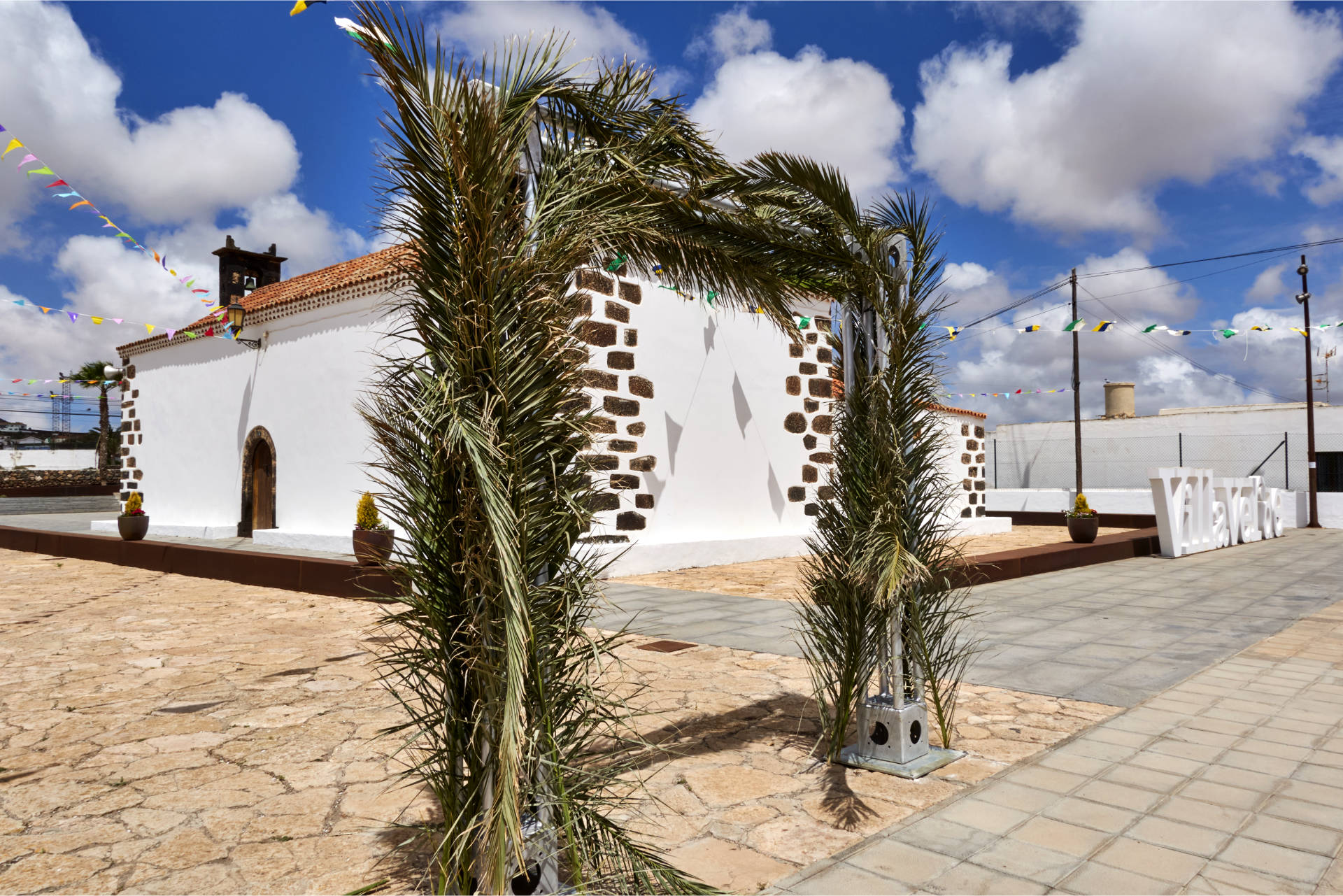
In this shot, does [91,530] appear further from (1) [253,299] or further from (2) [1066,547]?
(2) [1066,547]

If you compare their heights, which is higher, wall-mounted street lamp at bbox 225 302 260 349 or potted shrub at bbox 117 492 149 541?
wall-mounted street lamp at bbox 225 302 260 349

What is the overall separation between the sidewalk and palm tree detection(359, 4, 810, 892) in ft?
2.71

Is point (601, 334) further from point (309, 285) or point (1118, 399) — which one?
point (1118, 399)

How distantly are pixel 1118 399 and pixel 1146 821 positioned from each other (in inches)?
1190

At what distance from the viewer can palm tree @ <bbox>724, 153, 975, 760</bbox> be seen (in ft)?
10.8

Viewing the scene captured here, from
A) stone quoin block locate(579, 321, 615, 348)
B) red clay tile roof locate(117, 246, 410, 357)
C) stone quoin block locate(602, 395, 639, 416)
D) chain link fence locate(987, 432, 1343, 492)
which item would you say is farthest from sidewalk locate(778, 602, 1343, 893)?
chain link fence locate(987, 432, 1343, 492)

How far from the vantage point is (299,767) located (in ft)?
11.2

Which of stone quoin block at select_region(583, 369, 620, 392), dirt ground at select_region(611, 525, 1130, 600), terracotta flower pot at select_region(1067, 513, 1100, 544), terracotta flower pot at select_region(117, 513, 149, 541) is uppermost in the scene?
stone quoin block at select_region(583, 369, 620, 392)

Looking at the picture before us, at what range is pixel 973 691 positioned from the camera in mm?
4602

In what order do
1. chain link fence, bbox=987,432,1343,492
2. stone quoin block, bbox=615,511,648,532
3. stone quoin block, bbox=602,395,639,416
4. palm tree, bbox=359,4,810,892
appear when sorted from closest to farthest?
palm tree, bbox=359,4,810,892, stone quoin block, bbox=602,395,639,416, stone quoin block, bbox=615,511,648,532, chain link fence, bbox=987,432,1343,492

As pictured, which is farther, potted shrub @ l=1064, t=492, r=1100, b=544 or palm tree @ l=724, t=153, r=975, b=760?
potted shrub @ l=1064, t=492, r=1100, b=544

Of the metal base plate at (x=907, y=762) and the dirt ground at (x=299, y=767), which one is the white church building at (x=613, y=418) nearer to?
the dirt ground at (x=299, y=767)

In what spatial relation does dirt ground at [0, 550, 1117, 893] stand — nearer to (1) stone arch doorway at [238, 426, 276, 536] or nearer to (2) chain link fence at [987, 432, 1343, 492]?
(1) stone arch doorway at [238, 426, 276, 536]

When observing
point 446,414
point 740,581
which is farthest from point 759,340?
point 446,414
